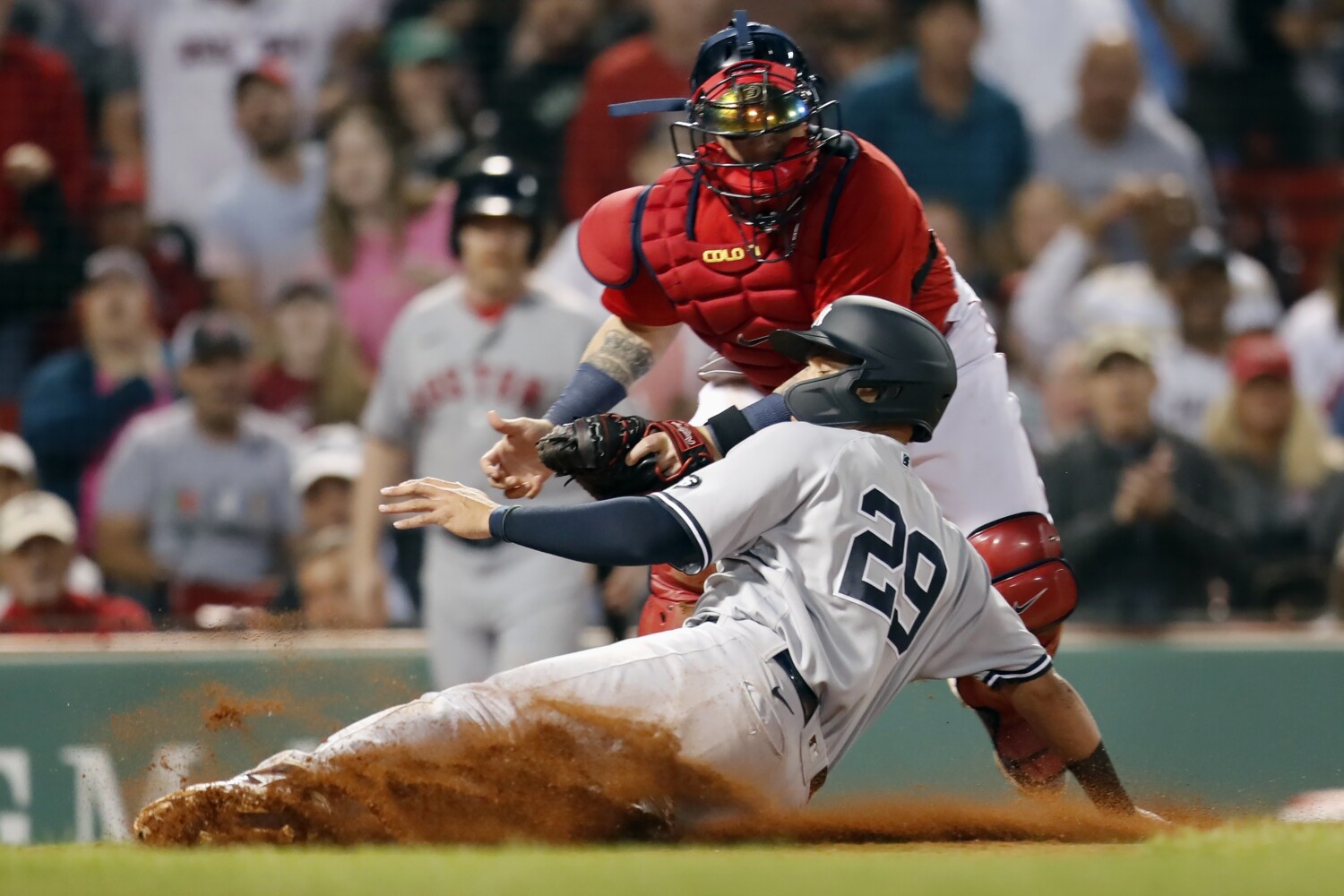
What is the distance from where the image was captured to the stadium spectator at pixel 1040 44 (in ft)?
30.1

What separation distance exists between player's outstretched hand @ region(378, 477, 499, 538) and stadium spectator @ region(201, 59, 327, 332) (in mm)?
5166

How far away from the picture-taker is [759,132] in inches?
187

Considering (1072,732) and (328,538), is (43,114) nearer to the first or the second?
(328,538)

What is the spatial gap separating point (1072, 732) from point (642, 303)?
1733 mm

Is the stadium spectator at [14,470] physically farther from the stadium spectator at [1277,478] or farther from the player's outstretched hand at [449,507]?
the stadium spectator at [1277,478]

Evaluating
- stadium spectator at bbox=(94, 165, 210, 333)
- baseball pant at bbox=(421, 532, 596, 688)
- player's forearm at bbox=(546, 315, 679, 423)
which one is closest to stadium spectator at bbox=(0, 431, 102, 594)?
stadium spectator at bbox=(94, 165, 210, 333)

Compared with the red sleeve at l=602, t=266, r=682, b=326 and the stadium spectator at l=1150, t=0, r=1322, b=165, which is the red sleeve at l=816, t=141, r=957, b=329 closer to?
the red sleeve at l=602, t=266, r=682, b=326

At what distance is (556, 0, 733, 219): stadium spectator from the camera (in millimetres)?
9023

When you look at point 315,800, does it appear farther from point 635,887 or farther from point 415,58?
point 415,58

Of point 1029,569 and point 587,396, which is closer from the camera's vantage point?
point 1029,569

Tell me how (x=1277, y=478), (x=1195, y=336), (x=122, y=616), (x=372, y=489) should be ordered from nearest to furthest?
(x=122, y=616)
(x=372, y=489)
(x=1277, y=478)
(x=1195, y=336)

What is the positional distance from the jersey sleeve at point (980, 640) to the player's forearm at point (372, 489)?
12.8 ft

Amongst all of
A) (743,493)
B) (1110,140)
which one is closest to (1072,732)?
(743,493)

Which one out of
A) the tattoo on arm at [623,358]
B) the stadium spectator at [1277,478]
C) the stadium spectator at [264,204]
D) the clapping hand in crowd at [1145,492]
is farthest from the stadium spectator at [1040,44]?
the tattoo on arm at [623,358]
